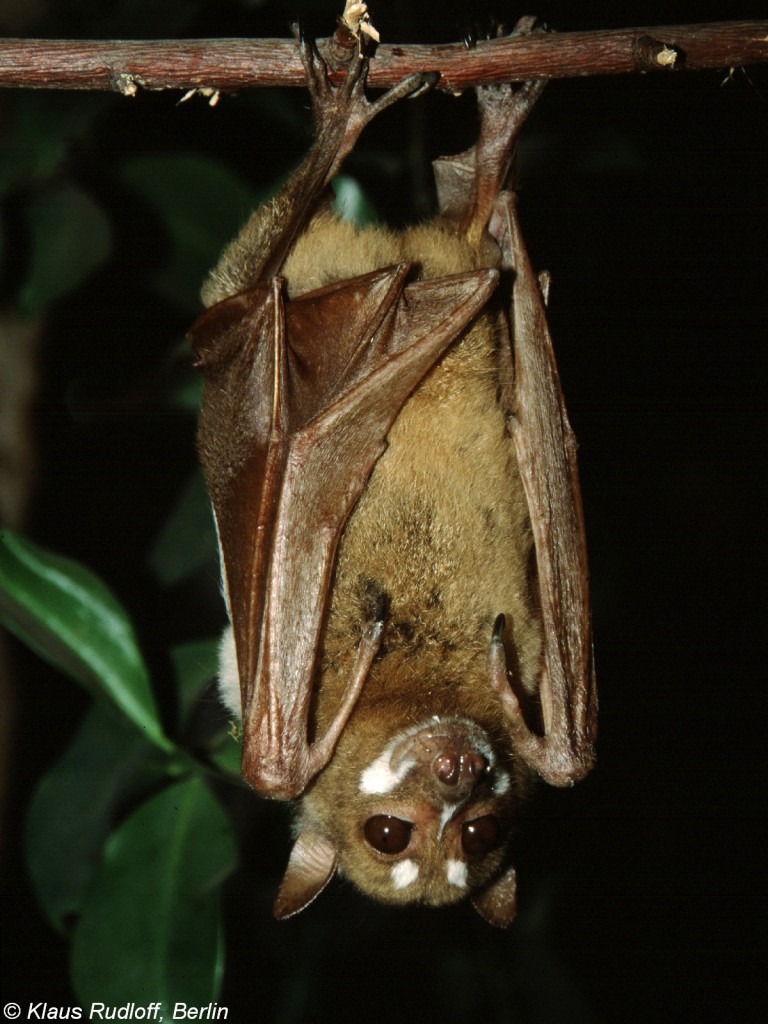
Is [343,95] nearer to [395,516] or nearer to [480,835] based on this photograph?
[395,516]

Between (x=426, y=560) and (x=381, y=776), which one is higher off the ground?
(x=426, y=560)

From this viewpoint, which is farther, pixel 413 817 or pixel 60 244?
pixel 60 244

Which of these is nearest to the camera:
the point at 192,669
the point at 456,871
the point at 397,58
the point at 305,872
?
the point at 397,58

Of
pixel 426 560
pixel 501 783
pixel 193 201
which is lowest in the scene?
pixel 501 783

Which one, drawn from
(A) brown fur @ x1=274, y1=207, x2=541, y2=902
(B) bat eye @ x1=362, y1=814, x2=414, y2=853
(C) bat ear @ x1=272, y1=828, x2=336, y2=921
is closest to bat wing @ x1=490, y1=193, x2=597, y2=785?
(A) brown fur @ x1=274, y1=207, x2=541, y2=902

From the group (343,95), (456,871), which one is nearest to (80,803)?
(456,871)

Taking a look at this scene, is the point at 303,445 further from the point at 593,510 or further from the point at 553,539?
the point at 593,510

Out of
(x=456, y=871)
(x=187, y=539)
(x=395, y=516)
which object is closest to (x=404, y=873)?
(x=456, y=871)

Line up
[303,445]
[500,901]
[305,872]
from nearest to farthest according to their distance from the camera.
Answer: [303,445] → [305,872] → [500,901]
